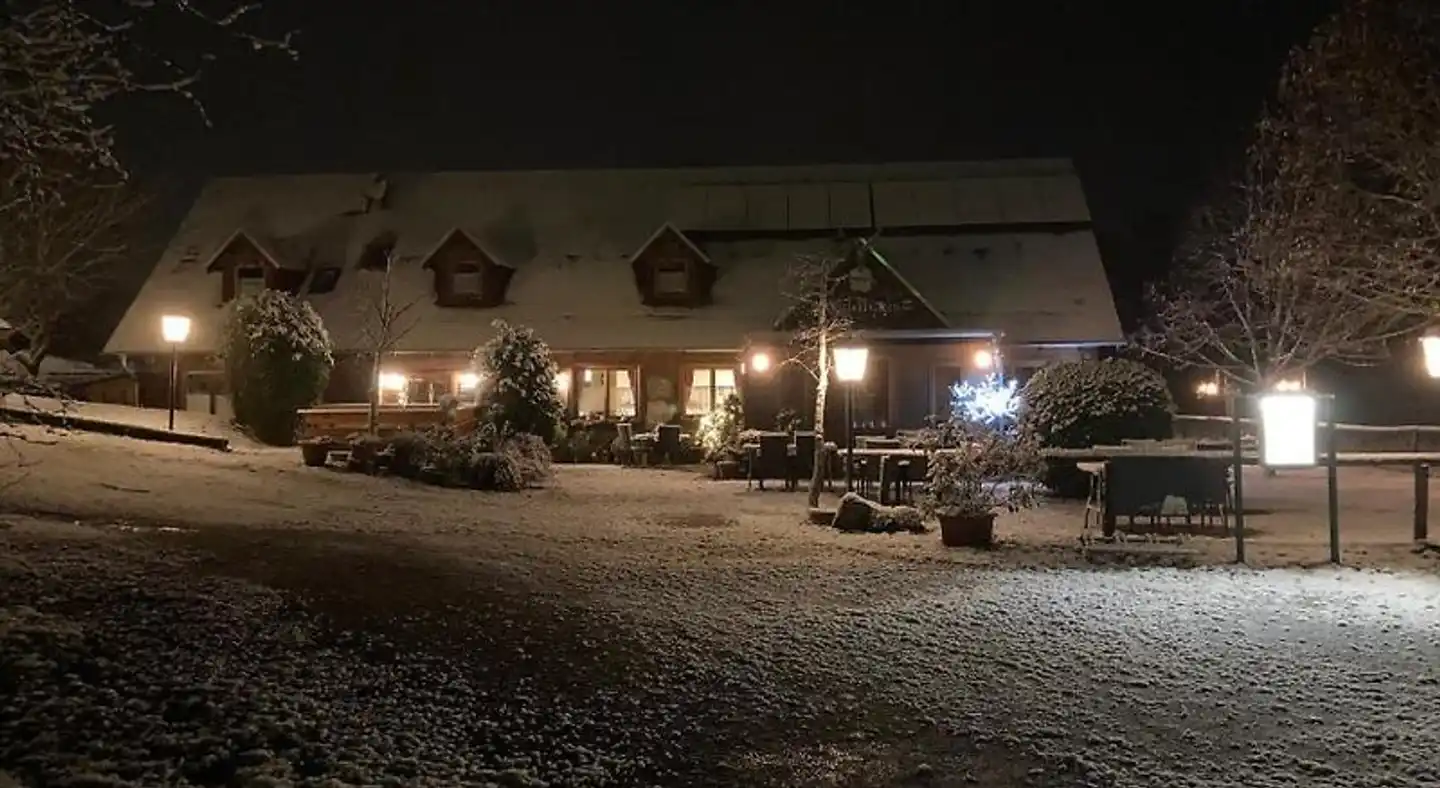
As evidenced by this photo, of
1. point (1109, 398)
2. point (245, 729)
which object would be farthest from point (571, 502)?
point (245, 729)

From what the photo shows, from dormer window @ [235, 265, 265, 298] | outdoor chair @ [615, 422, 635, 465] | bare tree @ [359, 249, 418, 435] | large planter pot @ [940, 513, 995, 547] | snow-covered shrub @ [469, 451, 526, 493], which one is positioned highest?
dormer window @ [235, 265, 265, 298]

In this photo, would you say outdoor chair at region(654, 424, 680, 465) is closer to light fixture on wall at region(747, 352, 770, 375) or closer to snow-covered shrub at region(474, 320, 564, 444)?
light fixture on wall at region(747, 352, 770, 375)

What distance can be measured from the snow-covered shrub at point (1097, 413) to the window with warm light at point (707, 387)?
34.3 ft

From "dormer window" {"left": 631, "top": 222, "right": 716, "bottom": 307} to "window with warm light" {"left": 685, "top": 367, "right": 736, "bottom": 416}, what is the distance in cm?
217

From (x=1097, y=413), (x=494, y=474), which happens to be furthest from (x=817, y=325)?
(x=494, y=474)

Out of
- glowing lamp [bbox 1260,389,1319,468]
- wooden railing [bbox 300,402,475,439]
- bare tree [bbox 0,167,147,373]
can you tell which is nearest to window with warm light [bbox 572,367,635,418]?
wooden railing [bbox 300,402,475,439]

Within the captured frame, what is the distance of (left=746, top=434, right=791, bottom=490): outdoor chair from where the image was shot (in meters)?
20.2

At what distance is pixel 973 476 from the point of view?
13414 mm

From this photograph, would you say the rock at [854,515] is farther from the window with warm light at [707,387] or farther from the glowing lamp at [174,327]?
the window with warm light at [707,387]

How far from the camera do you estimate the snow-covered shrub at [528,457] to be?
18969 millimetres

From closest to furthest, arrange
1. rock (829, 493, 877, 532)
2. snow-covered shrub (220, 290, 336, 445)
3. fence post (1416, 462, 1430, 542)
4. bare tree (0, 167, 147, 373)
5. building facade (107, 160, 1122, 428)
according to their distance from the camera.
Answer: fence post (1416, 462, 1430, 542) → rock (829, 493, 877, 532) → snow-covered shrub (220, 290, 336, 445) → building facade (107, 160, 1122, 428) → bare tree (0, 167, 147, 373)

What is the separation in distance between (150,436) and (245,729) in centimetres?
1455

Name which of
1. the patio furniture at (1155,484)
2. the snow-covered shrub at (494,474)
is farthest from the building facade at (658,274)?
the patio furniture at (1155,484)

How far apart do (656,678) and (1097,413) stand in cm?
1380
